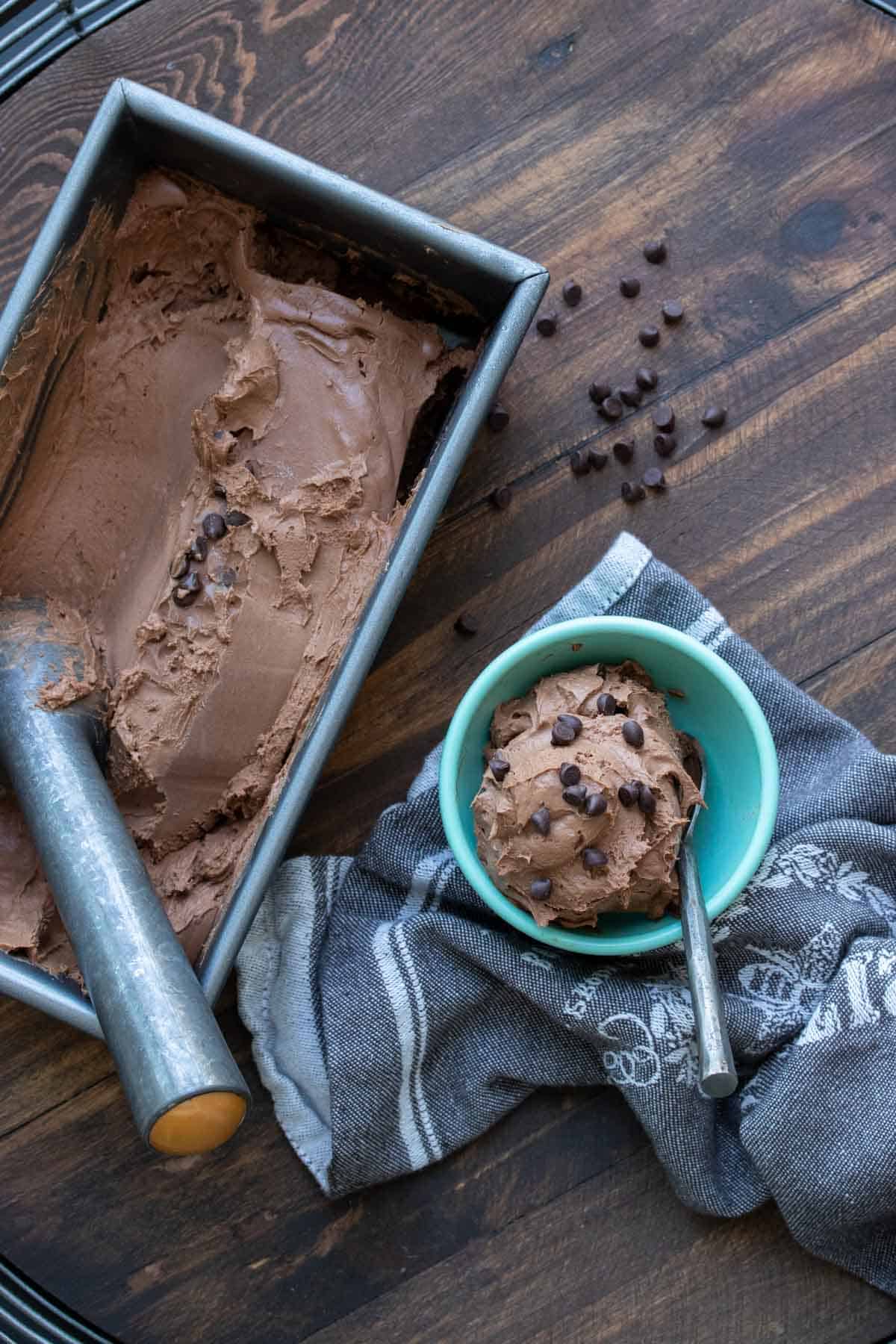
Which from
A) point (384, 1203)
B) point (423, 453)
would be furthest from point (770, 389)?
point (384, 1203)

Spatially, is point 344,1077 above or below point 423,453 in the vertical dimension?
below

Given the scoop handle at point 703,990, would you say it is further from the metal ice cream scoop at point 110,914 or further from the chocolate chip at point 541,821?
the metal ice cream scoop at point 110,914

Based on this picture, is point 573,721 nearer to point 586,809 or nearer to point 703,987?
point 586,809

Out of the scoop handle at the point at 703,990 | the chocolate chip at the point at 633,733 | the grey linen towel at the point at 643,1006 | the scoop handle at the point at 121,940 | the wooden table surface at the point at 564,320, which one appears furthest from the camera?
the wooden table surface at the point at 564,320

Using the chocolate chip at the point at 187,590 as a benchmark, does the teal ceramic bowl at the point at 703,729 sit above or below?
below

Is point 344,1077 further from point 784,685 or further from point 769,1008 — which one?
point 784,685

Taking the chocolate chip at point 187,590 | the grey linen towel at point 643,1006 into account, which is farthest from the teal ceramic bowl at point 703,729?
the chocolate chip at point 187,590

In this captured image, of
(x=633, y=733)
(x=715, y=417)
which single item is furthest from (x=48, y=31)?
(x=633, y=733)
